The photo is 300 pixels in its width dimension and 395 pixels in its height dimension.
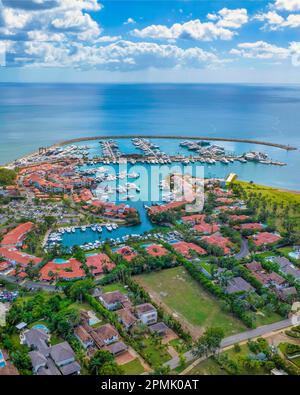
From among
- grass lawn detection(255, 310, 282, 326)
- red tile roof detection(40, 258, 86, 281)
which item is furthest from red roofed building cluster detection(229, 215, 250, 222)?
red tile roof detection(40, 258, 86, 281)

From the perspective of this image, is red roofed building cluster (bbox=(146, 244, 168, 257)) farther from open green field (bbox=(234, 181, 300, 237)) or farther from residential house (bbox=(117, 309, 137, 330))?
open green field (bbox=(234, 181, 300, 237))

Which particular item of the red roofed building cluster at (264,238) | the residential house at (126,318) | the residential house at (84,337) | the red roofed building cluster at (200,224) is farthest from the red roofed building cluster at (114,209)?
the residential house at (84,337)

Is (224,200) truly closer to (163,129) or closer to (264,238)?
(264,238)

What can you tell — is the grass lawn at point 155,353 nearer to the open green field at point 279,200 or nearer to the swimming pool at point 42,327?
the swimming pool at point 42,327

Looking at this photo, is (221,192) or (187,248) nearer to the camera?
(187,248)

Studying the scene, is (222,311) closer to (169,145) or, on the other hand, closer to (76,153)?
(76,153)

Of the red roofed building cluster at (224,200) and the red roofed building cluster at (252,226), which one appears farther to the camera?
the red roofed building cluster at (224,200)

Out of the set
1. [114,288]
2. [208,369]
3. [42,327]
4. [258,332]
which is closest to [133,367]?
[208,369]

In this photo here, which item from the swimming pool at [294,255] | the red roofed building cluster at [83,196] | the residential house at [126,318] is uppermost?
the red roofed building cluster at [83,196]
